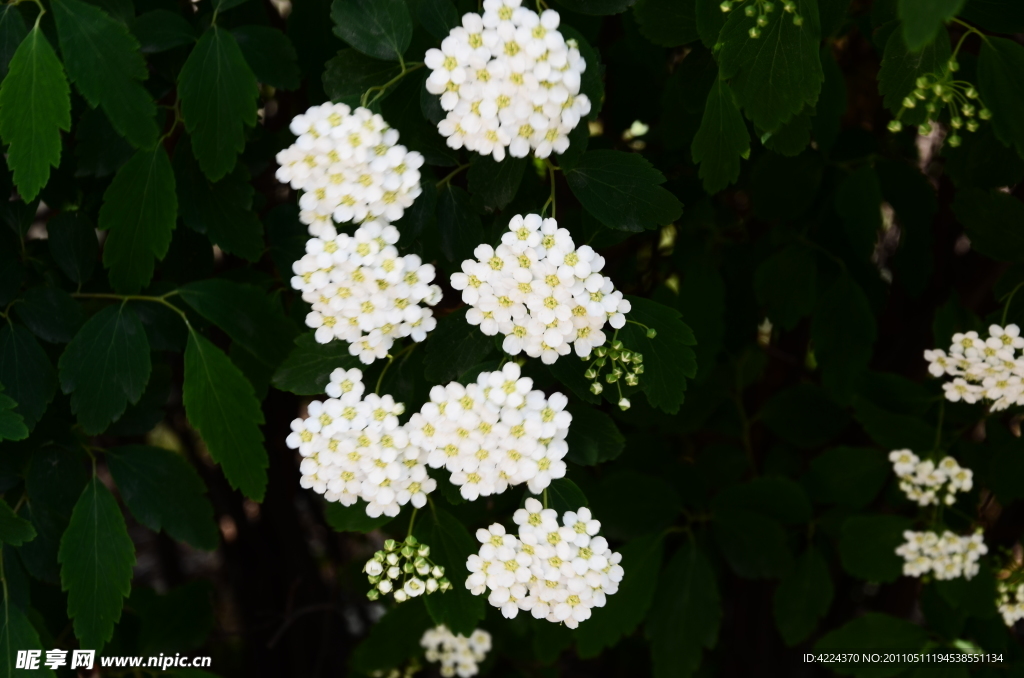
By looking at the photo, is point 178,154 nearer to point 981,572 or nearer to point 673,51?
point 673,51

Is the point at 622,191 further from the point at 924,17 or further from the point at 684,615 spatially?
the point at 684,615

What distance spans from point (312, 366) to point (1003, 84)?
1014mm

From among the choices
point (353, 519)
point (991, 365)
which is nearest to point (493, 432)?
point (353, 519)

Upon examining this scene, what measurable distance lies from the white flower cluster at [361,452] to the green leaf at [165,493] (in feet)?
1.54

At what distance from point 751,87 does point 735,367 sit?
0.96m

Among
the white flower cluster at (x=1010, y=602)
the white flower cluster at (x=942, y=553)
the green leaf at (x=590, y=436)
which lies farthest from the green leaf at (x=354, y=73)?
the white flower cluster at (x=1010, y=602)

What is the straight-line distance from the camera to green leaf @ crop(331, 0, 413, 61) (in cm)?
100

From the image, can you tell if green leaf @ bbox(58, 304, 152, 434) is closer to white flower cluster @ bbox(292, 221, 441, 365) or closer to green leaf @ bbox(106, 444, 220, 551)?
green leaf @ bbox(106, 444, 220, 551)

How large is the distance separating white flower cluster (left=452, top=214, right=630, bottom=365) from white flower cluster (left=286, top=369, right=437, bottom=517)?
0.17 meters

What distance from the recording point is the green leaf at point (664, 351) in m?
1.08

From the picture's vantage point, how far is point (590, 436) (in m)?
1.12

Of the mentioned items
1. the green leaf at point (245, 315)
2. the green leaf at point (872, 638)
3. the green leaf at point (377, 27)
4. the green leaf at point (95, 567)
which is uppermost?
the green leaf at point (377, 27)

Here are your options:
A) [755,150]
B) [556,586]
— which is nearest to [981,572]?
[755,150]

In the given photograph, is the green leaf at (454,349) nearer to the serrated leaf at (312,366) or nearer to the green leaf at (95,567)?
the serrated leaf at (312,366)
